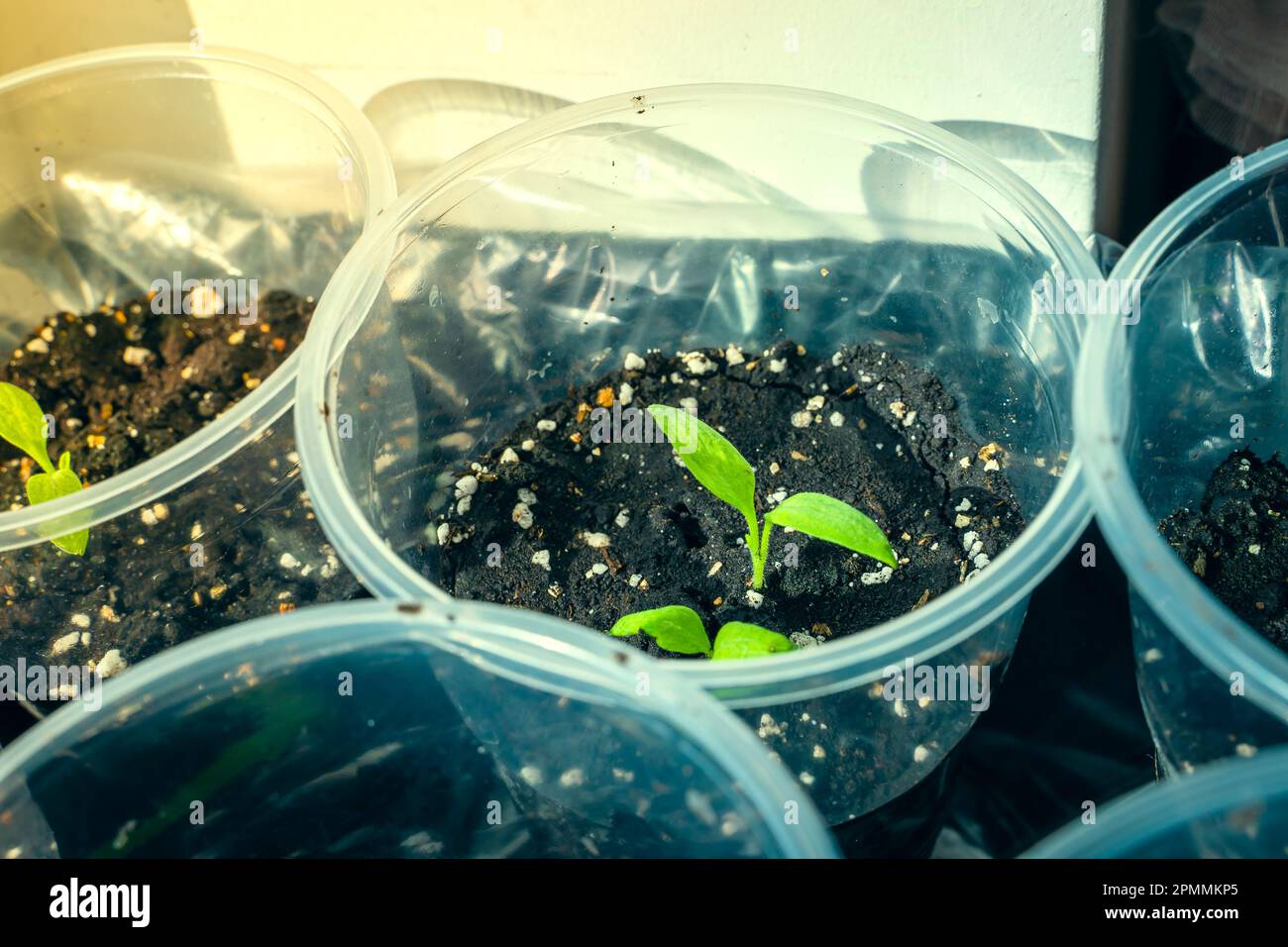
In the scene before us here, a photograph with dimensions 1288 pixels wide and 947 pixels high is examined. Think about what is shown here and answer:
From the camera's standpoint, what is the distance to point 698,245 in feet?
4.04

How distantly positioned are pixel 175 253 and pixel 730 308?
689 mm

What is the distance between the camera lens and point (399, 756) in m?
0.86

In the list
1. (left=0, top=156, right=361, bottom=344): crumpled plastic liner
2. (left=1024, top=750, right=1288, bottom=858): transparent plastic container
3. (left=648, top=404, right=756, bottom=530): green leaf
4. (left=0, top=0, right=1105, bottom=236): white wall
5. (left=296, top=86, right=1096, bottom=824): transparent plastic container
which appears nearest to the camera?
(left=1024, top=750, right=1288, bottom=858): transparent plastic container

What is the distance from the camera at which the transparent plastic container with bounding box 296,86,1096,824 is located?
2.70 ft

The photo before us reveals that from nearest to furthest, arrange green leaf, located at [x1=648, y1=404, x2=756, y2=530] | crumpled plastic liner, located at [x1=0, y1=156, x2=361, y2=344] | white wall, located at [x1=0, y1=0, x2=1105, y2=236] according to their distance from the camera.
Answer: green leaf, located at [x1=648, y1=404, x2=756, y2=530]
white wall, located at [x1=0, y1=0, x2=1105, y2=236]
crumpled plastic liner, located at [x1=0, y1=156, x2=361, y2=344]

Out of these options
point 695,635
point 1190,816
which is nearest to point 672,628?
point 695,635

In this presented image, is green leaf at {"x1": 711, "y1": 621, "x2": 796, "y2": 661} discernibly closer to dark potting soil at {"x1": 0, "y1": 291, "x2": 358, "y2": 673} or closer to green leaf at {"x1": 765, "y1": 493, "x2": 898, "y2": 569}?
green leaf at {"x1": 765, "y1": 493, "x2": 898, "y2": 569}

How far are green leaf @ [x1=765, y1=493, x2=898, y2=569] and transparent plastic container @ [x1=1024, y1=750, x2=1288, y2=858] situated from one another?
0.91 feet

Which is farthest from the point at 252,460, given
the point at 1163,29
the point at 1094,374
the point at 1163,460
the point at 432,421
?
the point at 1163,29

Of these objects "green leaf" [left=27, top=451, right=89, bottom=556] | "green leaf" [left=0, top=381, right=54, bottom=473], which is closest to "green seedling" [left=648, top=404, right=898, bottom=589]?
"green leaf" [left=27, top=451, right=89, bottom=556]

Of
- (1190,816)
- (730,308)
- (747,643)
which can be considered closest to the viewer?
(1190,816)

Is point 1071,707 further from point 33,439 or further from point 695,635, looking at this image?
point 33,439

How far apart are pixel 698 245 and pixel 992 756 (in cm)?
59
